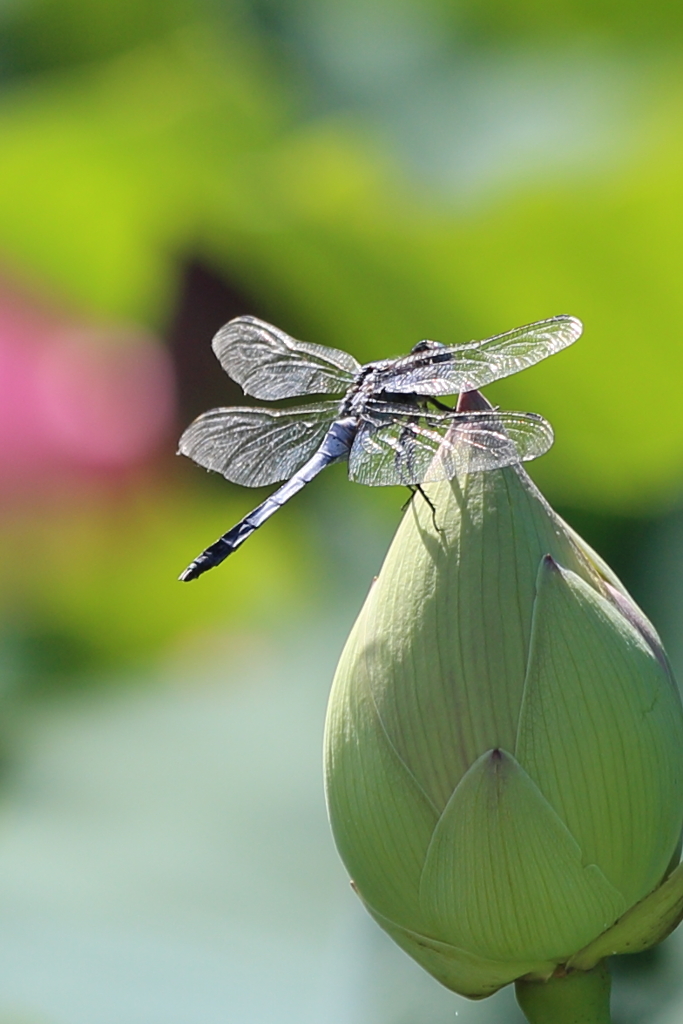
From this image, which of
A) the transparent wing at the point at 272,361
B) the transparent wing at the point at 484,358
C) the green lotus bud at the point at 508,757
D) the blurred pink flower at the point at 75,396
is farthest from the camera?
the blurred pink flower at the point at 75,396

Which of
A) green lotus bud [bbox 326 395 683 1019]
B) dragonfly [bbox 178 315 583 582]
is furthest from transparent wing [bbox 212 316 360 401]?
green lotus bud [bbox 326 395 683 1019]

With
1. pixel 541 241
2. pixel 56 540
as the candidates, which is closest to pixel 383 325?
pixel 541 241

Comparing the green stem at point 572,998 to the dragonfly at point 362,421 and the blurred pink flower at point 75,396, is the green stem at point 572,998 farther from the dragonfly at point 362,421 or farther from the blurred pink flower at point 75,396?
the blurred pink flower at point 75,396

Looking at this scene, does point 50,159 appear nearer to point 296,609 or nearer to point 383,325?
point 383,325

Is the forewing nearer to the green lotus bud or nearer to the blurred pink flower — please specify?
the green lotus bud

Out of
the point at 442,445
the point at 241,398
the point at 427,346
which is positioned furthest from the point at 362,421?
the point at 241,398

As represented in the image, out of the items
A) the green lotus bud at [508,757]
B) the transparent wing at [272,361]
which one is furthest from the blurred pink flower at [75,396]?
the green lotus bud at [508,757]
